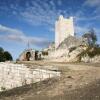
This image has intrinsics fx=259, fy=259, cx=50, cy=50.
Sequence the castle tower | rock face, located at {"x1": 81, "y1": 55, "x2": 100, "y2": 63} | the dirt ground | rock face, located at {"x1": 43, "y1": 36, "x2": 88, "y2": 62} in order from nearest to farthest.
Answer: the dirt ground, rock face, located at {"x1": 81, "y1": 55, "x2": 100, "y2": 63}, rock face, located at {"x1": 43, "y1": 36, "x2": 88, "y2": 62}, the castle tower

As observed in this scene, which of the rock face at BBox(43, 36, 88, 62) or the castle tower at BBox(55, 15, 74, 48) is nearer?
the rock face at BBox(43, 36, 88, 62)

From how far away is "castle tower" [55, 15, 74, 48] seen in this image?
7462cm

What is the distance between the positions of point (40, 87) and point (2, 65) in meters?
12.0

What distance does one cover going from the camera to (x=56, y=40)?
75188 mm

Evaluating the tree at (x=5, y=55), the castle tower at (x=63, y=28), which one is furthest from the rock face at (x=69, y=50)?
the castle tower at (x=63, y=28)

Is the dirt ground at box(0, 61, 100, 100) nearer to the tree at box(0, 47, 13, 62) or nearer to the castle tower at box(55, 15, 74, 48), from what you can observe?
the tree at box(0, 47, 13, 62)

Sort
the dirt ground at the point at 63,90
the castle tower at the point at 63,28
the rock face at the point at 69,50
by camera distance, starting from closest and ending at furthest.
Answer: the dirt ground at the point at 63,90 < the rock face at the point at 69,50 < the castle tower at the point at 63,28

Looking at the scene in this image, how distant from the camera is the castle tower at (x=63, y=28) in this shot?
7462cm

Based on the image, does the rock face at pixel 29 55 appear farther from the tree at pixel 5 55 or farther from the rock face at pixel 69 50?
the tree at pixel 5 55

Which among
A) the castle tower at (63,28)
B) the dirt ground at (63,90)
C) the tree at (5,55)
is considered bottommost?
the dirt ground at (63,90)

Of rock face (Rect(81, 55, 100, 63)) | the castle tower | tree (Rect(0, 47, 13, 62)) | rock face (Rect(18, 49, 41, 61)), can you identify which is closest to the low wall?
rock face (Rect(81, 55, 100, 63))

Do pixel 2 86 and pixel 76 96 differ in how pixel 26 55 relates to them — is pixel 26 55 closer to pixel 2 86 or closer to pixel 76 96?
pixel 2 86

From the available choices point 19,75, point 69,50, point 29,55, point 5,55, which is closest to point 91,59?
point 69,50

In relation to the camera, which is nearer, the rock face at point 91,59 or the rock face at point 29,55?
the rock face at point 91,59
